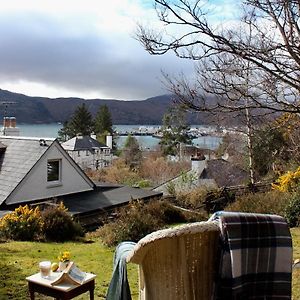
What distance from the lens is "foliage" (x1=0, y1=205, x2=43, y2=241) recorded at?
9.76 m

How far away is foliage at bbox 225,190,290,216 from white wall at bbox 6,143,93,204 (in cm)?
621

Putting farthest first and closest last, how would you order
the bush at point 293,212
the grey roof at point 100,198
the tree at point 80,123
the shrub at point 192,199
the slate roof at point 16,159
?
the tree at point 80,123
the shrub at point 192,199
the slate roof at point 16,159
the grey roof at point 100,198
the bush at point 293,212

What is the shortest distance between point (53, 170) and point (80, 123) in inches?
1470

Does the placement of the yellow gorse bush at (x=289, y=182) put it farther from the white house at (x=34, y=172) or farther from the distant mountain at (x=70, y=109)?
the distant mountain at (x=70, y=109)

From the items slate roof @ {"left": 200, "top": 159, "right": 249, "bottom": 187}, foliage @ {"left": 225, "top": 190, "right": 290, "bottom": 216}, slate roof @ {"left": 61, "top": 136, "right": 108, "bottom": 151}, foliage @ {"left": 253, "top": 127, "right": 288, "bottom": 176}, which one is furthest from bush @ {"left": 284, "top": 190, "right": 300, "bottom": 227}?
slate roof @ {"left": 61, "top": 136, "right": 108, "bottom": 151}

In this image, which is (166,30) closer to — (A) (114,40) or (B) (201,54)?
(B) (201,54)

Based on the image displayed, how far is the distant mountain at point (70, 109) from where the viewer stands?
41.1 meters

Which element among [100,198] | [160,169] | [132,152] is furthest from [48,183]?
[132,152]

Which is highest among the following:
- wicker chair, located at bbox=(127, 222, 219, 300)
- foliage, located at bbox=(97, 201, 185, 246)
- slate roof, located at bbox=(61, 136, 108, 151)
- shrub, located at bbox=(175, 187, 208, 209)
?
wicker chair, located at bbox=(127, 222, 219, 300)

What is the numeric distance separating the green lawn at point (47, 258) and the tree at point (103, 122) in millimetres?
42355

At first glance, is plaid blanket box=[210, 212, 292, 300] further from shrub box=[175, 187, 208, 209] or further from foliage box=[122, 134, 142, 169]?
foliage box=[122, 134, 142, 169]

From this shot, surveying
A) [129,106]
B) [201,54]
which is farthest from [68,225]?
[129,106]

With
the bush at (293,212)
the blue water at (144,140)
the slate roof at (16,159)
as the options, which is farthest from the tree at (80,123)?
the bush at (293,212)

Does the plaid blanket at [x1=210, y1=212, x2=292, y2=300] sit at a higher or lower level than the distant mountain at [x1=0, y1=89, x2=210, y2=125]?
lower
